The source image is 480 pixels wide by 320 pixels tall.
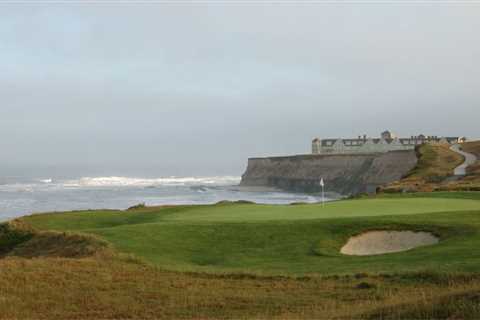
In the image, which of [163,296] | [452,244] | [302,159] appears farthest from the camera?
[302,159]

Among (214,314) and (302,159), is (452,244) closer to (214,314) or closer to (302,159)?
Result: (214,314)

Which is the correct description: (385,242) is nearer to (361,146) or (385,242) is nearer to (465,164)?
(465,164)

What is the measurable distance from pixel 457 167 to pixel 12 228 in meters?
49.9

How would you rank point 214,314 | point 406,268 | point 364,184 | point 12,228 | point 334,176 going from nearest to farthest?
point 214,314 < point 406,268 < point 12,228 < point 364,184 < point 334,176

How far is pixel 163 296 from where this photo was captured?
13.0 meters

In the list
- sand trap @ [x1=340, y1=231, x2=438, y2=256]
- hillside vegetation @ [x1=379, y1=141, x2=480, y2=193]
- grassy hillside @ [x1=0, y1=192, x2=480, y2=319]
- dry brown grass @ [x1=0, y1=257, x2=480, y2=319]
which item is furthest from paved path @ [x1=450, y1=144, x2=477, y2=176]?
dry brown grass @ [x1=0, y1=257, x2=480, y2=319]

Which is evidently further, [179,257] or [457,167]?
[457,167]

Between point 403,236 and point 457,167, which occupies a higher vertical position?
point 457,167

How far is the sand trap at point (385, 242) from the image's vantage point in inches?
795

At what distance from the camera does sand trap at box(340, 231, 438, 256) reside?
2020 cm

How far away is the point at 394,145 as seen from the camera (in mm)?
163125

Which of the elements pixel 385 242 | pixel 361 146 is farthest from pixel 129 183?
pixel 385 242

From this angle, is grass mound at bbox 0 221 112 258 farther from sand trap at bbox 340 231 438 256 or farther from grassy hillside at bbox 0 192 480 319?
sand trap at bbox 340 231 438 256

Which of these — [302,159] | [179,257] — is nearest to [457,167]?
[179,257]
